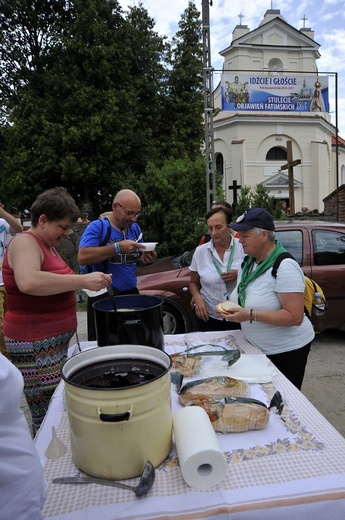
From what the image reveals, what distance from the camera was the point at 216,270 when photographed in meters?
2.78

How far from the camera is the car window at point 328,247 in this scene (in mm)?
4672

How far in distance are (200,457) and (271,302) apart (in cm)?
113

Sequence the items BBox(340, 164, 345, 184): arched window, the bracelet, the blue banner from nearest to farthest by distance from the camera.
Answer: the bracelet, the blue banner, BBox(340, 164, 345, 184): arched window

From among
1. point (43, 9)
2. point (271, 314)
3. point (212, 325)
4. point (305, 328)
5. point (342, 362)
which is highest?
point (43, 9)

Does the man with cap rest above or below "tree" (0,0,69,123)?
below

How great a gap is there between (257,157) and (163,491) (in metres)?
24.7

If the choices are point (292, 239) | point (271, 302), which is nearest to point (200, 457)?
point (271, 302)

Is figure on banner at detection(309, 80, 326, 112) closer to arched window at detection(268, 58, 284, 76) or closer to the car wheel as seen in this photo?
arched window at detection(268, 58, 284, 76)

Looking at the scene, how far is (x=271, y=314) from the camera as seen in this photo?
1.89 meters

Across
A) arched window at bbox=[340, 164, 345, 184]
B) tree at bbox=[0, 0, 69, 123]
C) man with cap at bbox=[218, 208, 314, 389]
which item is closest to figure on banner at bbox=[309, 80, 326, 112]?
tree at bbox=[0, 0, 69, 123]

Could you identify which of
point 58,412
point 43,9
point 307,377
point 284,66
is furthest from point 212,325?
point 284,66

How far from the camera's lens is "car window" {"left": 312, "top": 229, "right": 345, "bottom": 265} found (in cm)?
467

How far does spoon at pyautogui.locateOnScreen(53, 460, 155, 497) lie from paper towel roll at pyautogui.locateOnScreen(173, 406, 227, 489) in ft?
0.30

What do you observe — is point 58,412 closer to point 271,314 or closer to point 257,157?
point 271,314
